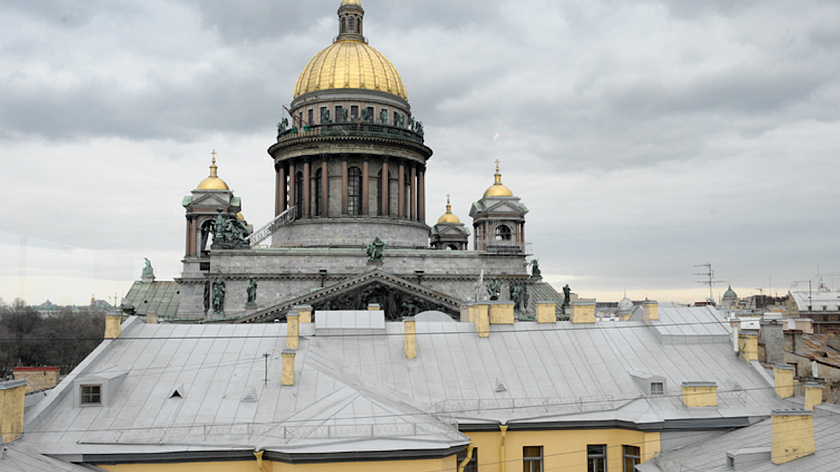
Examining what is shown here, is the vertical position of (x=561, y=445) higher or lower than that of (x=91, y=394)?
lower

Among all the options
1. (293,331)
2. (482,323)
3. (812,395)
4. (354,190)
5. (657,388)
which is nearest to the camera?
(812,395)

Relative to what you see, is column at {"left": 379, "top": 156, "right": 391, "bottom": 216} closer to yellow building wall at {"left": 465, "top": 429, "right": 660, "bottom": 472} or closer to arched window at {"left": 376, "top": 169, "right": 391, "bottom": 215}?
arched window at {"left": 376, "top": 169, "right": 391, "bottom": 215}

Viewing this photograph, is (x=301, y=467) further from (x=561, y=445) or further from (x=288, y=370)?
(x=561, y=445)

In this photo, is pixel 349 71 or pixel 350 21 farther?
pixel 350 21

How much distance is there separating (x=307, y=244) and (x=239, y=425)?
142 ft

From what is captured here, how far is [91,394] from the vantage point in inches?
894

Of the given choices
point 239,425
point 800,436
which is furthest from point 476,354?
point 800,436

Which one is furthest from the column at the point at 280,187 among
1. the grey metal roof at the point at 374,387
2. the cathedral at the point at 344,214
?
the grey metal roof at the point at 374,387

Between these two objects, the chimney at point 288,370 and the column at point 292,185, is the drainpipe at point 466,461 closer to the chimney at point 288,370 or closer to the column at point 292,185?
the chimney at point 288,370

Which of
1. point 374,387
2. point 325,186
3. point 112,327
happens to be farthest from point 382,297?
point 374,387

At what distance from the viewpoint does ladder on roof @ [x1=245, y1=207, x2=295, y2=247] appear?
217 feet

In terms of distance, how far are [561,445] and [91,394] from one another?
13812 mm

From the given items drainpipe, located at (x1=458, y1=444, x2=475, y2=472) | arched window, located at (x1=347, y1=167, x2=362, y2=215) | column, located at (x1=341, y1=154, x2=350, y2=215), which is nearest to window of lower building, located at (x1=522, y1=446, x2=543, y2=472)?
drainpipe, located at (x1=458, y1=444, x2=475, y2=472)

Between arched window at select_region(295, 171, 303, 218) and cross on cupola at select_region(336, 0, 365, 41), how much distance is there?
13.5 m
